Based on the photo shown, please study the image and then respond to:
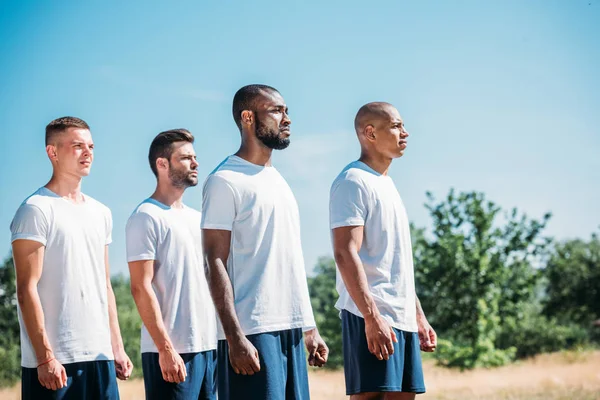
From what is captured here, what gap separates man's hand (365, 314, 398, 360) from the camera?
5.42m

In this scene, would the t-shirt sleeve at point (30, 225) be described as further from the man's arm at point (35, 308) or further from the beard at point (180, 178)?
the beard at point (180, 178)

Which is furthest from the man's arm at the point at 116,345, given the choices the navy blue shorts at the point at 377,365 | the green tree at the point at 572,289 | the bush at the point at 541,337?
the green tree at the point at 572,289

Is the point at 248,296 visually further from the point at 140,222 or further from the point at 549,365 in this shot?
the point at 549,365

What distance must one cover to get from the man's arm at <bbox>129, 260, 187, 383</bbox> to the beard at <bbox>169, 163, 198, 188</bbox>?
0.79 metres

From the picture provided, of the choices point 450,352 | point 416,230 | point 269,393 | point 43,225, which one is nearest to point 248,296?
point 269,393

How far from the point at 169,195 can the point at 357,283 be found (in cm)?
197

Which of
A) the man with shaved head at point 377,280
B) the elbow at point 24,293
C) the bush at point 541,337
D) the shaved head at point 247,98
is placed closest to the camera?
the elbow at point 24,293

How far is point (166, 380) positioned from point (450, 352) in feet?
86.0

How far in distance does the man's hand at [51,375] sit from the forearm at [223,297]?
1086mm

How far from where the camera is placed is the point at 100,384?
17.5 ft

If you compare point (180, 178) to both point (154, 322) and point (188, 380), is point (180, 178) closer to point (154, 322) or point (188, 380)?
point (154, 322)

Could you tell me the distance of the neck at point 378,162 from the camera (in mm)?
6090

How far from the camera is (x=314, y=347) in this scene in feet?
17.1

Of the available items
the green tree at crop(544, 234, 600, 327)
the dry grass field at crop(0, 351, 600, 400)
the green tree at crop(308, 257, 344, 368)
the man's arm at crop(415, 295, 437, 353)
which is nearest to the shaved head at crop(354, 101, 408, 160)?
the man's arm at crop(415, 295, 437, 353)
